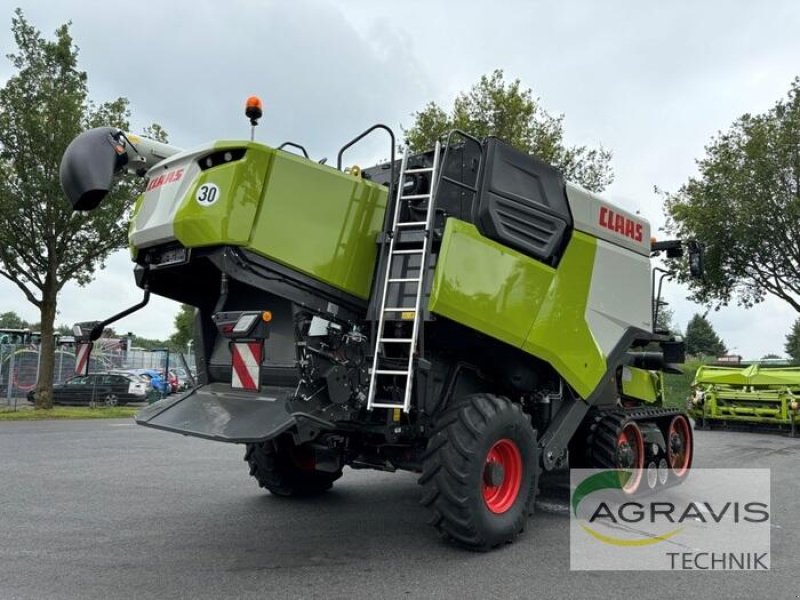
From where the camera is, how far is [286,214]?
459 cm

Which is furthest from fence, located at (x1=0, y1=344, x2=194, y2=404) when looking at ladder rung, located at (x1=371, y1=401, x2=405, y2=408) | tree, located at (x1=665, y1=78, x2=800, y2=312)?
tree, located at (x1=665, y1=78, x2=800, y2=312)

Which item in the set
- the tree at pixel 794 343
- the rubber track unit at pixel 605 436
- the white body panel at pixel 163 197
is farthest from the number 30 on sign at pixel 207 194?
the tree at pixel 794 343

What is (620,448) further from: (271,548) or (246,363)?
(246,363)

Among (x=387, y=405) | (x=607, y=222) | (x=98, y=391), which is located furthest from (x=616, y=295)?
(x=98, y=391)

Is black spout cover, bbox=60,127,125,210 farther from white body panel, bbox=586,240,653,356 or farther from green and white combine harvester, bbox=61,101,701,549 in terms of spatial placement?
white body panel, bbox=586,240,653,356

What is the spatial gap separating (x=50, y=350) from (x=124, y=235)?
12.0ft

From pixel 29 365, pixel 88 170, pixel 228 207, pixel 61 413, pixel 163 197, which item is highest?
pixel 88 170

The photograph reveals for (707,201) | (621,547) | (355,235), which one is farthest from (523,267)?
(707,201)

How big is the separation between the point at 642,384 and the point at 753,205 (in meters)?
17.7

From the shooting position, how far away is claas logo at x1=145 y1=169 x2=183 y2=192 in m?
4.73

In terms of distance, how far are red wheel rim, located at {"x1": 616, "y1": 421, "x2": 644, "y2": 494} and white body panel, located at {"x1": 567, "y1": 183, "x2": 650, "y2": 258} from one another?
1.83 metres

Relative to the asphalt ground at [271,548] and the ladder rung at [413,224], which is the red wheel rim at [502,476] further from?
the ladder rung at [413,224]

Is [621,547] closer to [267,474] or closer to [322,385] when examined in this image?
[322,385]

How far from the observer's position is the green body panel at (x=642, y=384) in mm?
7429
